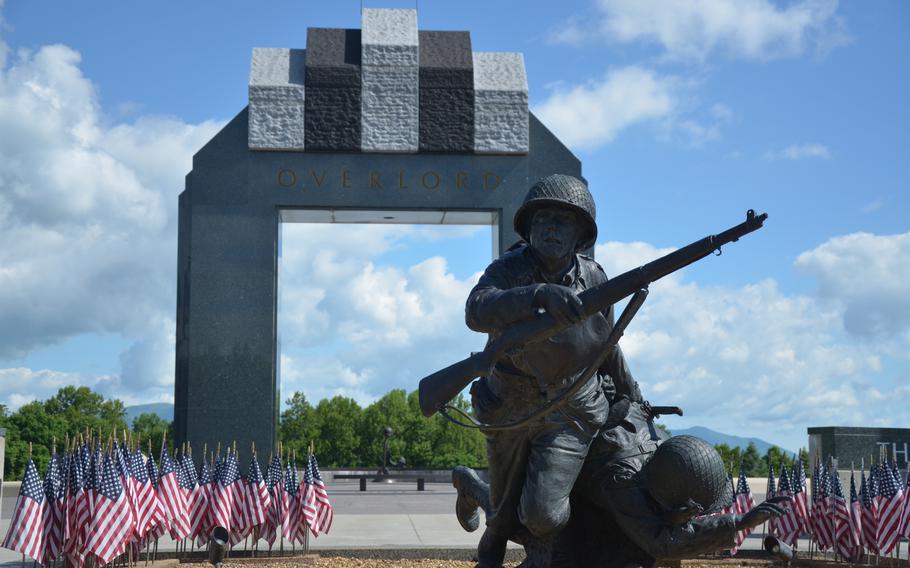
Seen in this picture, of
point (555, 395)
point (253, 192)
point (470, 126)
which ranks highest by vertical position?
point (470, 126)

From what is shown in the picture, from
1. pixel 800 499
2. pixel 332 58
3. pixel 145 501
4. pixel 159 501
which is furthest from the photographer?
pixel 332 58

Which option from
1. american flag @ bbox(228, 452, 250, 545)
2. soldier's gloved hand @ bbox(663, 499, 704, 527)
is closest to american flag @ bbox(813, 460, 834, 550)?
american flag @ bbox(228, 452, 250, 545)

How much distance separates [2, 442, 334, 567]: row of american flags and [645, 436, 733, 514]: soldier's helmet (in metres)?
6.18

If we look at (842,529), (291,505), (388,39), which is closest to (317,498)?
(291,505)

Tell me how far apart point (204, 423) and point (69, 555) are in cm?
1064

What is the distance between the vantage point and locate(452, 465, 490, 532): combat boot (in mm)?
5828

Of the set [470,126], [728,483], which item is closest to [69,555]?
[728,483]

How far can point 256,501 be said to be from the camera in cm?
1214

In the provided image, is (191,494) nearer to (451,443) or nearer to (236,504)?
(236,504)

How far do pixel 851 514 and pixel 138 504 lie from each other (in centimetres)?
796

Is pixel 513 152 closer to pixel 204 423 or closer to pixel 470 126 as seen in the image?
pixel 470 126

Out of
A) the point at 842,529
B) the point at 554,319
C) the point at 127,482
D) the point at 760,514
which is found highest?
the point at 554,319

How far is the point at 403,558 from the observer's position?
37.1 feet

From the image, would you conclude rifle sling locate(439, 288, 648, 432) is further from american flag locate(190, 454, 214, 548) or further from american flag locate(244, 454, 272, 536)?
american flag locate(190, 454, 214, 548)
